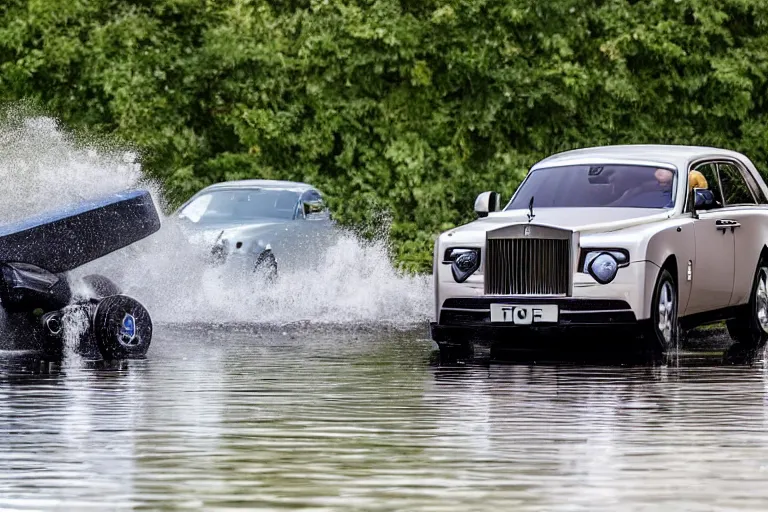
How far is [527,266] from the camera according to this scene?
16281mm

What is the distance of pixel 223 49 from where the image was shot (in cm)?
3300

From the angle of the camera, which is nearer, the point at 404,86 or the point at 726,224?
the point at 726,224

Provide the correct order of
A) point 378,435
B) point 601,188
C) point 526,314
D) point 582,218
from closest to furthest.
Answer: point 378,435 → point 526,314 → point 582,218 → point 601,188

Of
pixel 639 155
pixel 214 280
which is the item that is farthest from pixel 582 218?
pixel 214 280

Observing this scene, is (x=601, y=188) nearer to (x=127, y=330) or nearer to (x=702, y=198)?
(x=702, y=198)

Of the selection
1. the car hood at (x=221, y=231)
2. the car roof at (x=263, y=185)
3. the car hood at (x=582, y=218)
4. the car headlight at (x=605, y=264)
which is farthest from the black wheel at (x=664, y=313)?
the car roof at (x=263, y=185)

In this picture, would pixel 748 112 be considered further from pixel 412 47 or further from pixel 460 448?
pixel 460 448

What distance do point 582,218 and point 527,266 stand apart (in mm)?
717

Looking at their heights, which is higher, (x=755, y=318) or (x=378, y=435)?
(x=755, y=318)

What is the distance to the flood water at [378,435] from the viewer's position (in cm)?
859

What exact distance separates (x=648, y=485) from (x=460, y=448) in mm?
1495

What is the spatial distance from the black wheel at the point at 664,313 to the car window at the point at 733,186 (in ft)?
6.15

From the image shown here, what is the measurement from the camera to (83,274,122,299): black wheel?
16812 millimetres

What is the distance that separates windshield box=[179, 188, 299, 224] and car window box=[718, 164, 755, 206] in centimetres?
756
